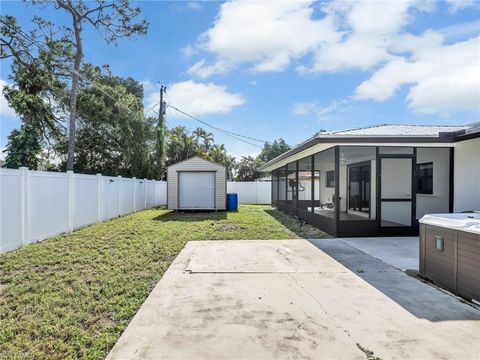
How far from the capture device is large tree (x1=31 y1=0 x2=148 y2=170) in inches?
538

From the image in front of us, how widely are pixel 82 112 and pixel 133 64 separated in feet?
23.3

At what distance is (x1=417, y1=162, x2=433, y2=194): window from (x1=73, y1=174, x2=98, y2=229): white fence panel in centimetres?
1037

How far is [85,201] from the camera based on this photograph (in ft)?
31.8

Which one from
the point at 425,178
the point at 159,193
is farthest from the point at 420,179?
the point at 159,193

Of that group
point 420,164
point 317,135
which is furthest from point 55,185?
point 420,164

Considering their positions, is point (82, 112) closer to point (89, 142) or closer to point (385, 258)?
point (89, 142)

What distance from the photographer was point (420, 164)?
29.4 ft

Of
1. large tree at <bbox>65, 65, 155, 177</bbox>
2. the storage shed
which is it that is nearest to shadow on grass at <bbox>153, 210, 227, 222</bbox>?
the storage shed

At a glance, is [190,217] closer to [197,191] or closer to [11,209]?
[197,191]

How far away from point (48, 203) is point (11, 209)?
4.61 ft

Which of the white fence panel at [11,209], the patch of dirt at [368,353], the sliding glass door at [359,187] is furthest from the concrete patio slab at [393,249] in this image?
the white fence panel at [11,209]

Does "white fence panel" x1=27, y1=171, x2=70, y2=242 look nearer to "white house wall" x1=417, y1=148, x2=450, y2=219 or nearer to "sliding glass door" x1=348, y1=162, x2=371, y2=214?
"sliding glass door" x1=348, y1=162, x2=371, y2=214

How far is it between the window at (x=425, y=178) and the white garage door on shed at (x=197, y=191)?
9219mm

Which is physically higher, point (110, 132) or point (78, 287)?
point (110, 132)
